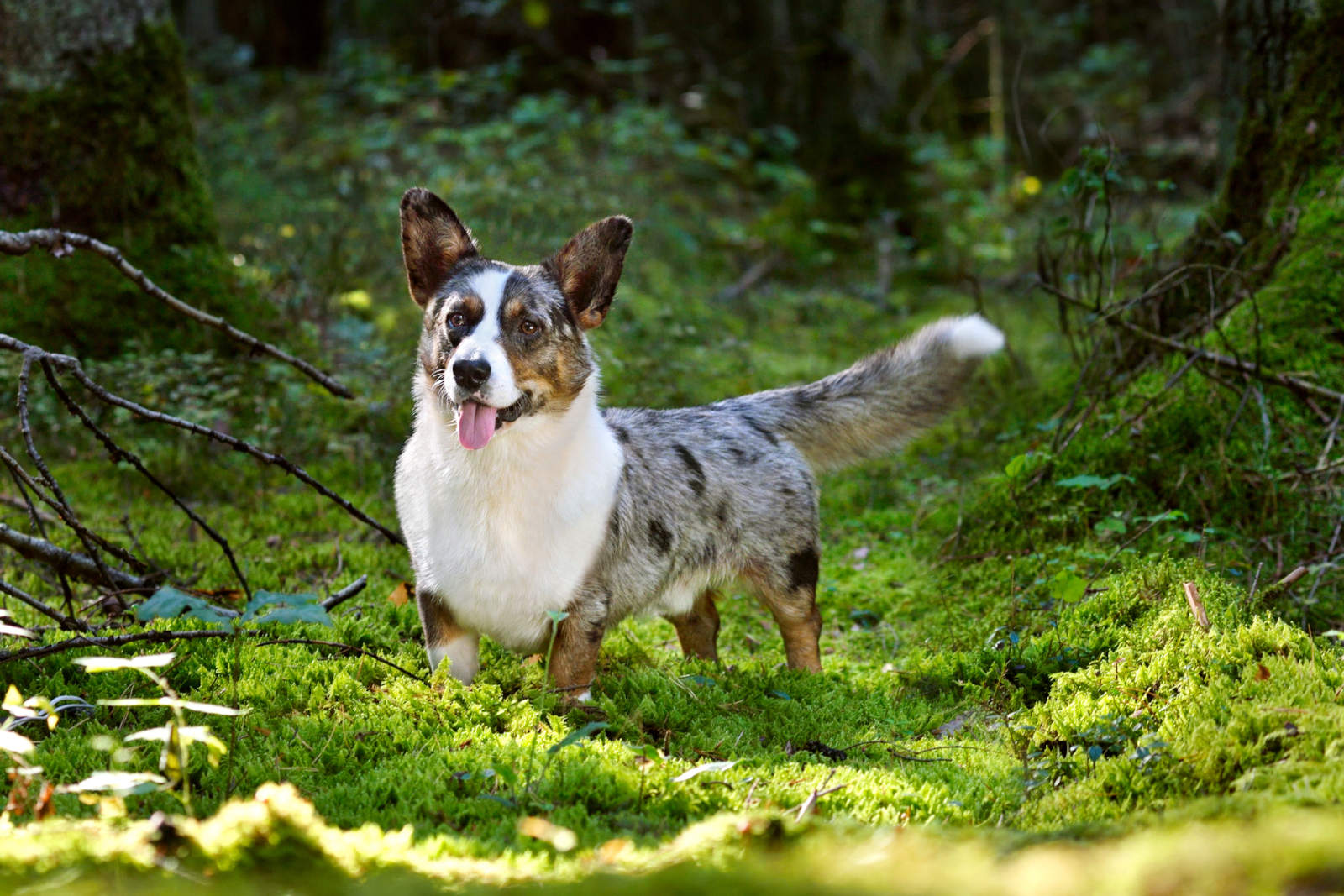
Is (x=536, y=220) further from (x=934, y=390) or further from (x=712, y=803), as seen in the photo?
(x=712, y=803)

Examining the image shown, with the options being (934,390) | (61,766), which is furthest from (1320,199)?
(61,766)

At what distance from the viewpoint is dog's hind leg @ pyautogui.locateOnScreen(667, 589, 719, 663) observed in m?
5.40

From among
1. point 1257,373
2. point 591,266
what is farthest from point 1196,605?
point 591,266

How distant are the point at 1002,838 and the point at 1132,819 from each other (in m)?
0.32

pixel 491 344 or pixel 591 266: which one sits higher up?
pixel 591 266

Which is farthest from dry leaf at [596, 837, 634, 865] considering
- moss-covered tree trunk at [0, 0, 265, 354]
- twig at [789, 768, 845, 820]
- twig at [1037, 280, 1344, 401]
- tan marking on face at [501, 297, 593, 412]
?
moss-covered tree trunk at [0, 0, 265, 354]

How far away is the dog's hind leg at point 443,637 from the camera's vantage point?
14.7ft

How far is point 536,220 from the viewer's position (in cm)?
931

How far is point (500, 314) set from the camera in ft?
14.6

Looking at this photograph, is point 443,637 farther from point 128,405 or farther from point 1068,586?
point 1068,586

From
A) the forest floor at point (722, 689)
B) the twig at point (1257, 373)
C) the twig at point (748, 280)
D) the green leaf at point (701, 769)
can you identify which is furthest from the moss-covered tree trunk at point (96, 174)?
the twig at point (1257, 373)

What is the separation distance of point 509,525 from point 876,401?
215 centimetres

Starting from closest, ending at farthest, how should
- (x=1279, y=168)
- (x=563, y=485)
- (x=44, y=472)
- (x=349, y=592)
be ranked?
(x=44, y=472)
(x=563, y=485)
(x=349, y=592)
(x=1279, y=168)

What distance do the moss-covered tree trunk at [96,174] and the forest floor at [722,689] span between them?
16.5 inches
